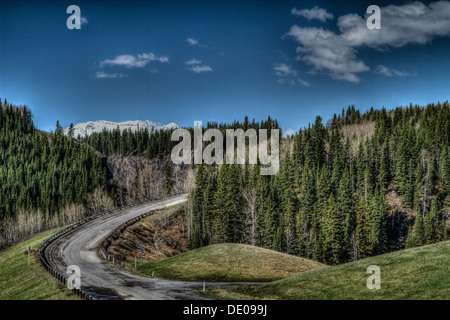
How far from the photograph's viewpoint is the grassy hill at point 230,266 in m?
44.0

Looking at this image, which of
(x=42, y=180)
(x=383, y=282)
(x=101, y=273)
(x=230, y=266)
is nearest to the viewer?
(x=383, y=282)

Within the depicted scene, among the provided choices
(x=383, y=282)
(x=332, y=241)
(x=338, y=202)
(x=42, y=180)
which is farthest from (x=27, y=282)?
(x=42, y=180)

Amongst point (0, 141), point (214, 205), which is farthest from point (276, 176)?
point (0, 141)

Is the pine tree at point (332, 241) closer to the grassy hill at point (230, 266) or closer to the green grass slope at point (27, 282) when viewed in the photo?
the grassy hill at point (230, 266)

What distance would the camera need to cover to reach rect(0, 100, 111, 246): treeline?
11706 centimetres

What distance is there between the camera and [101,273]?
133 feet

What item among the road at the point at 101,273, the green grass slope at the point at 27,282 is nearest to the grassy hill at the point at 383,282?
the road at the point at 101,273

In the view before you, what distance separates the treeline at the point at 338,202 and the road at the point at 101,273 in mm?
25694

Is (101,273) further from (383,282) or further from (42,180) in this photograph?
(42,180)

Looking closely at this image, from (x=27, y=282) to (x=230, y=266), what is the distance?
26247mm

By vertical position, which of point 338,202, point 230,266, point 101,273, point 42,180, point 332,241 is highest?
point 42,180
